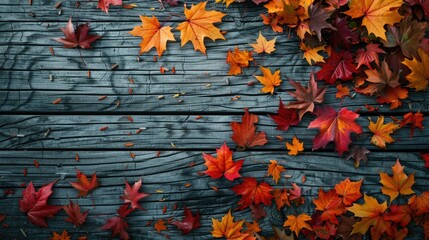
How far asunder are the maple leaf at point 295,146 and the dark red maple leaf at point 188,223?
1.83ft

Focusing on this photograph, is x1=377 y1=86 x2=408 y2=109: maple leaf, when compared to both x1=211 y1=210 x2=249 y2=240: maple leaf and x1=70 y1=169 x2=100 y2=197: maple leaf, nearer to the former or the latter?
x1=211 y1=210 x2=249 y2=240: maple leaf

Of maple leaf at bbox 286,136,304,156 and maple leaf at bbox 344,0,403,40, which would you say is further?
maple leaf at bbox 286,136,304,156

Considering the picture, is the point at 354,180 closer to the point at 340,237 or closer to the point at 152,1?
the point at 340,237

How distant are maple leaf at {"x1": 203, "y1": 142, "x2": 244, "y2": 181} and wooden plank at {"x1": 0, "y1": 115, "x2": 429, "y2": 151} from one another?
7 cm

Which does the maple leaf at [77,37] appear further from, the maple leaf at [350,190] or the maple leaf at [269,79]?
the maple leaf at [350,190]

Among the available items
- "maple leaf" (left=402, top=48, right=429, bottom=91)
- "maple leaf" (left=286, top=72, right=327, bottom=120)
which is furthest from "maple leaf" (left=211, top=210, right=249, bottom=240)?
"maple leaf" (left=402, top=48, right=429, bottom=91)

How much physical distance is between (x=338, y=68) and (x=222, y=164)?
28.9 inches

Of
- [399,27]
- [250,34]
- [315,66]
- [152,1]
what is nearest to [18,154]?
[152,1]

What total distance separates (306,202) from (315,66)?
68 centimetres

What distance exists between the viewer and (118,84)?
98.1 inches

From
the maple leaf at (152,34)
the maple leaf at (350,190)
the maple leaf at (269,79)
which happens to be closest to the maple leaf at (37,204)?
the maple leaf at (152,34)

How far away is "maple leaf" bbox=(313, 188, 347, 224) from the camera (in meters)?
2.46

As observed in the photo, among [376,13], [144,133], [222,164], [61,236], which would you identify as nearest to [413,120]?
[376,13]

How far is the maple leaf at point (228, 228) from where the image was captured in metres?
2.47
